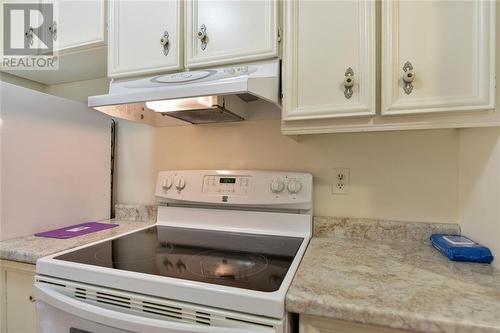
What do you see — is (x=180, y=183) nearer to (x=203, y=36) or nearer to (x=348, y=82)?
(x=203, y=36)

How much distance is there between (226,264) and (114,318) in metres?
0.34

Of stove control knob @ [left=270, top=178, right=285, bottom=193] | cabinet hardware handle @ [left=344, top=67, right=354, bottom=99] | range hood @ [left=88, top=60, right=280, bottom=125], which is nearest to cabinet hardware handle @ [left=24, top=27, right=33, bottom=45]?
range hood @ [left=88, top=60, right=280, bottom=125]

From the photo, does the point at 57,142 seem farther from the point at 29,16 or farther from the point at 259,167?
the point at 259,167

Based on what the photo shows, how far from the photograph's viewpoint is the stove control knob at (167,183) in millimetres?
1386

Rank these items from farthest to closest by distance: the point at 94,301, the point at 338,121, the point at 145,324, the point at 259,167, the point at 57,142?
the point at 259,167
the point at 57,142
the point at 338,121
the point at 94,301
the point at 145,324

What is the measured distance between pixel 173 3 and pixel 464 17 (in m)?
1.02

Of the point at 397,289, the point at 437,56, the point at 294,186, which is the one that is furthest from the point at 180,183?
the point at 437,56

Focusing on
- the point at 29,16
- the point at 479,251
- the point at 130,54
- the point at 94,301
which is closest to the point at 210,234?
the point at 94,301

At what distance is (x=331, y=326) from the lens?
25.4 inches

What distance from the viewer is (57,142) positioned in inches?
48.9

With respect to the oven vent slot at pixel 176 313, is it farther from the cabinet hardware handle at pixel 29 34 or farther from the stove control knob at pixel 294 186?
the cabinet hardware handle at pixel 29 34

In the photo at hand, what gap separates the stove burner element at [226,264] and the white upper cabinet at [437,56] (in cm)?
64

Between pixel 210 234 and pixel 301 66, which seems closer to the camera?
pixel 301 66

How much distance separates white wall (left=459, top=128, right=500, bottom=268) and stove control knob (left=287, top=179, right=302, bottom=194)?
616 millimetres
